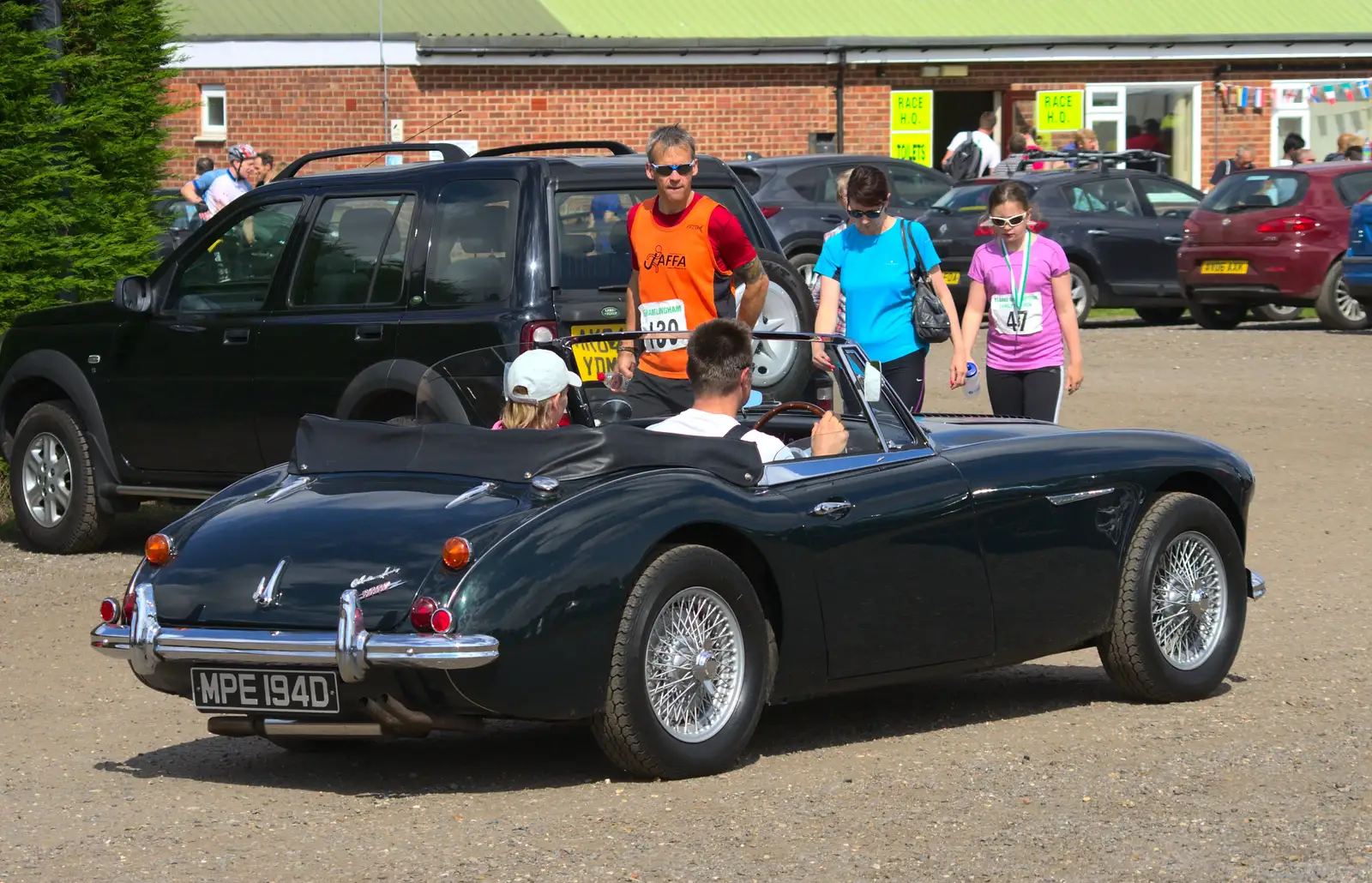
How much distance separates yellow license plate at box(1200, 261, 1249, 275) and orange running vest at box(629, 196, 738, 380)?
578 inches

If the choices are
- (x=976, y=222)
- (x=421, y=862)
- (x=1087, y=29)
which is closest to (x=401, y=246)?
(x=421, y=862)

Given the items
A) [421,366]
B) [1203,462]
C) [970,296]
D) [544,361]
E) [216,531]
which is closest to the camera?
[216,531]

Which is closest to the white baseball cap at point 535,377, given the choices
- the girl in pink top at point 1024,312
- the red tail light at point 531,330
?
the red tail light at point 531,330

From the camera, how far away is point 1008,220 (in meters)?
10.3

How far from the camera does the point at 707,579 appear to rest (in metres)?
6.32

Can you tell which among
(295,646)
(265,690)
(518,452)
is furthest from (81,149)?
(295,646)

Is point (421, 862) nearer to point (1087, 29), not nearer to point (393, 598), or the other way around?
point (393, 598)

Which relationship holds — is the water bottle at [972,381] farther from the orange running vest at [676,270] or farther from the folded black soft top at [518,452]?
the folded black soft top at [518,452]

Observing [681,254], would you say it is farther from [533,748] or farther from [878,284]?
[533,748]

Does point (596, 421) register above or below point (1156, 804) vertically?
above

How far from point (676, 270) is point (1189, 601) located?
2500 mm

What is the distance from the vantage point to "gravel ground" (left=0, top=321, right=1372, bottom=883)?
18.1 feet

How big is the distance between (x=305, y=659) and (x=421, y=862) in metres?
0.77

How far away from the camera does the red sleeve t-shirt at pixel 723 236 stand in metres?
9.09
